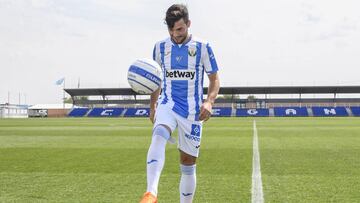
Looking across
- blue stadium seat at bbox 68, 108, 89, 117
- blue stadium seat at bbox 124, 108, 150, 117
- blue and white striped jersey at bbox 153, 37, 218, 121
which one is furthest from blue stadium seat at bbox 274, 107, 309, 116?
blue and white striped jersey at bbox 153, 37, 218, 121

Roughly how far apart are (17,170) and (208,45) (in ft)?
20.1

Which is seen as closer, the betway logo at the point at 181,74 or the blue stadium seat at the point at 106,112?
the betway logo at the point at 181,74

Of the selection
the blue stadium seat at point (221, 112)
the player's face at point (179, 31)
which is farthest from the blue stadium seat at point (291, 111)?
the player's face at point (179, 31)

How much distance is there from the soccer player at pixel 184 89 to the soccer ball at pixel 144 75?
27cm

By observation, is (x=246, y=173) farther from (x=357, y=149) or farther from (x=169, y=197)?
(x=357, y=149)

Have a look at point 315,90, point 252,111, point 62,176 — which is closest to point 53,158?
point 62,176

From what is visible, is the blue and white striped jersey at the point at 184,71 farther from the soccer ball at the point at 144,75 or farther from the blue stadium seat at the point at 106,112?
the blue stadium seat at the point at 106,112

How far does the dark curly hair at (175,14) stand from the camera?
16.0ft

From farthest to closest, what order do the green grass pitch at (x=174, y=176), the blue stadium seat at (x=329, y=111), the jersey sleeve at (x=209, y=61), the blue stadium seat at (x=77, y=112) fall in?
the blue stadium seat at (x=77, y=112)
the blue stadium seat at (x=329, y=111)
the green grass pitch at (x=174, y=176)
the jersey sleeve at (x=209, y=61)

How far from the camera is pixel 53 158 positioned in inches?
479

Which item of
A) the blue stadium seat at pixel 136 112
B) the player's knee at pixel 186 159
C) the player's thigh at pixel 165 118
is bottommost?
the blue stadium seat at pixel 136 112

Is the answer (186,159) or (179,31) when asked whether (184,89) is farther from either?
(186,159)

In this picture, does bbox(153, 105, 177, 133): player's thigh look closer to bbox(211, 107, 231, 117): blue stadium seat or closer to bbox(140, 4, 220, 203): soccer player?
bbox(140, 4, 220, 203): soccer player

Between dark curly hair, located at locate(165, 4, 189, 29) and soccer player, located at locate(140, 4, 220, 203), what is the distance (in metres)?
0.01
